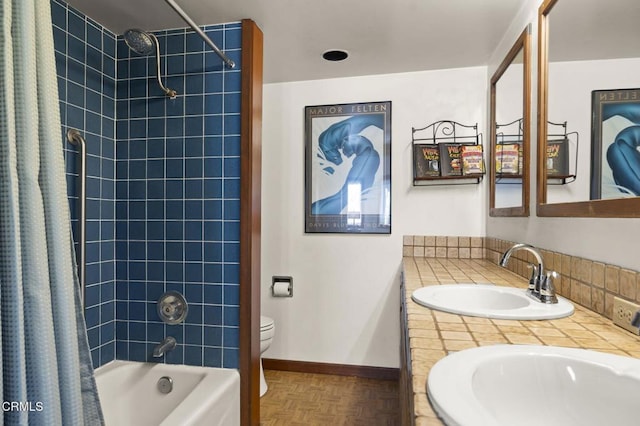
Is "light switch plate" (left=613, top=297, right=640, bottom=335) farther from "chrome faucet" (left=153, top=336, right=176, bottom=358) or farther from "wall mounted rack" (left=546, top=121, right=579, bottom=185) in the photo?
"chrome faucet" (left=153, top=336, right=176, bottom=358)

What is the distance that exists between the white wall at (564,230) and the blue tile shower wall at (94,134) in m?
2.09

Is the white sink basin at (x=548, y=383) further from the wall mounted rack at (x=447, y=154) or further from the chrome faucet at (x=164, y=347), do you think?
the wall mounted rack at (x=447, y=154)

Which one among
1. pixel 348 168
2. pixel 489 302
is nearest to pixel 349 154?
pixel 348 168

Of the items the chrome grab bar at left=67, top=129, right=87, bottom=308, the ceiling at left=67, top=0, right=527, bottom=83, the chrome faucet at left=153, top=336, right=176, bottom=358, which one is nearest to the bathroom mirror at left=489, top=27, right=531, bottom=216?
the ceiling at left=67, top=0, right=527, bottom=83

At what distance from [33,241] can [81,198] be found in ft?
3.40

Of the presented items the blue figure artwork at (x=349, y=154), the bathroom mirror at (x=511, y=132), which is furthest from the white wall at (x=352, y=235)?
the bathroom mirror at (x=511, y=132)

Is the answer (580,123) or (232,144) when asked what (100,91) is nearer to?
(232,144)

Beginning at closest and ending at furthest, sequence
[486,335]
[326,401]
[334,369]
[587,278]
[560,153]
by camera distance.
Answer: [486,335]
[587,278]
[560,153]
[326,401]
[334,369]

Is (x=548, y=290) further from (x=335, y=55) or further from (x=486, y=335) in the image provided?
(x=335, y=55)

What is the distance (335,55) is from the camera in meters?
2.29

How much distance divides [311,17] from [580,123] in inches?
53.5

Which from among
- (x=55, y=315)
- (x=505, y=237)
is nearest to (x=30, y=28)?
(x=55, y=315)

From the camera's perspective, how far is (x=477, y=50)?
2201mm

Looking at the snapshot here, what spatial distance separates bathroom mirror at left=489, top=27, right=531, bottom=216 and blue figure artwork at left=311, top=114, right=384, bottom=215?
30.3 inches
